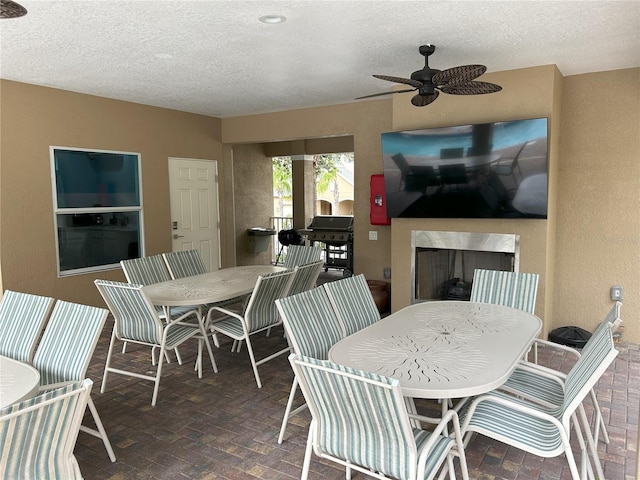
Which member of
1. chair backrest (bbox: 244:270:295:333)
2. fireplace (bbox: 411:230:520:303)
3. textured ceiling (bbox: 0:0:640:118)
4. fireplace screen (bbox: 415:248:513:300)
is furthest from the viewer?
fireplace screen (bbox: 415:248:513:300)

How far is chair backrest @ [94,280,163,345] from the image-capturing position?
127 inches

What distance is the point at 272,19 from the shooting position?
3.06 metres

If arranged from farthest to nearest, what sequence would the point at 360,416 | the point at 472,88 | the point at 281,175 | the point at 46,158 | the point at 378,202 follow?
the point at 281,175 < the point at 378,202 < the point at 46,158 < the point at 472,88 < the point at 360,416

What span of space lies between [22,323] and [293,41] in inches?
104

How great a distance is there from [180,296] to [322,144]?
643cm

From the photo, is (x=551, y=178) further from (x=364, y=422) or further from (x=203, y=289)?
(x=364, y=422)

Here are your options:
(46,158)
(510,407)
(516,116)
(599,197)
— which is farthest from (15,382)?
(599,197)

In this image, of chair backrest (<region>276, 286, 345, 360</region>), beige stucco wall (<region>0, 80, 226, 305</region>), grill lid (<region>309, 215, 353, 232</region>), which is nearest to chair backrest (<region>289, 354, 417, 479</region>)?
chair backrest (<region>276, 286, 345, 360</region>)

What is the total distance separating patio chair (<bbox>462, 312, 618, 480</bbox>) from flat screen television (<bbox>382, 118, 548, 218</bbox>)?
2.30 meters

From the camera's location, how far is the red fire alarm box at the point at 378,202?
18.8 feet

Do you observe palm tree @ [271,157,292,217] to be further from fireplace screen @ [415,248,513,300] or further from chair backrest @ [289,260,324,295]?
chair backrest @ [289,260,324,295]

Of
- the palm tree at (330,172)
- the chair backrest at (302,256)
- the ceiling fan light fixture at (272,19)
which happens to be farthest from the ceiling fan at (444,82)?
the palm tree at (330,172)

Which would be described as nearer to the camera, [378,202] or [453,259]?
[453,259]

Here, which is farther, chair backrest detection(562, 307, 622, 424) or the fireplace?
the fireplace
